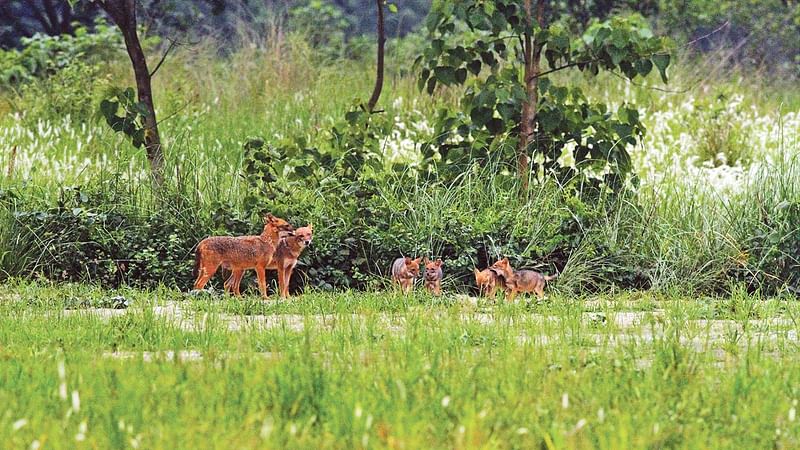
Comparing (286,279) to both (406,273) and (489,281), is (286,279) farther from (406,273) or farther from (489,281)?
(489,281)

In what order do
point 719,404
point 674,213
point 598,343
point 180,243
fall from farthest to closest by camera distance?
point 674,213 < point 180,243 < point 598,343 < point 719,404

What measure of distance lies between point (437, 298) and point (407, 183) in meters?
1.94

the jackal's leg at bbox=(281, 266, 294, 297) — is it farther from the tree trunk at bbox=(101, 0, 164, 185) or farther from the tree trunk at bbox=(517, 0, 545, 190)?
the tree trunk at bbox=(517, 0, 545, 190)

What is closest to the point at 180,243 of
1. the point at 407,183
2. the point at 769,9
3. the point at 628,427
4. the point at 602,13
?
the point at 407,183

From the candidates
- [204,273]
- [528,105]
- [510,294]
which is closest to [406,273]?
[510,294]

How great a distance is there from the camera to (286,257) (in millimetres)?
7027

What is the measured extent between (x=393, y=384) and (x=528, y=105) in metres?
5.16

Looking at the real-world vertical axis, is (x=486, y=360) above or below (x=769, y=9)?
below

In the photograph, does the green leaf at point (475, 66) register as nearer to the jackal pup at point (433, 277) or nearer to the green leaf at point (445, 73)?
the green leaf at point (445, 73)

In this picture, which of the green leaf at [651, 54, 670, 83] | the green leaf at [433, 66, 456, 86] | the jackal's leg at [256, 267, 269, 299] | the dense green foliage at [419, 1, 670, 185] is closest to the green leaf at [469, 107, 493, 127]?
the dense green foliage at [419, 1, 670, 185]

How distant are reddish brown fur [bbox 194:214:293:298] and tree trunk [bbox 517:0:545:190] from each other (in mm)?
2168

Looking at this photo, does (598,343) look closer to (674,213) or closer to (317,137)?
(674,213)

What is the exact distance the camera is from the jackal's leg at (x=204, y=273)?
7008 millimetres

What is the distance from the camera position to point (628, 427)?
3354mm
